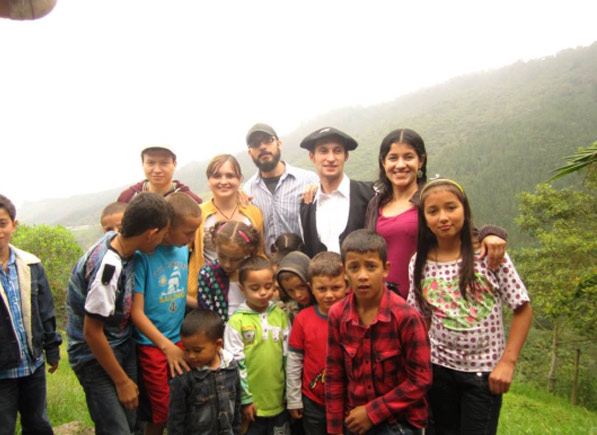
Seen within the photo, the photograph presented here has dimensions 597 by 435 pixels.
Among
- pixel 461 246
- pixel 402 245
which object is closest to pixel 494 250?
pixel 461 246

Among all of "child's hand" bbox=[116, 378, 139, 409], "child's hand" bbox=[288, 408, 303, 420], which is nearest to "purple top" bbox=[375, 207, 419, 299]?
"child's hand" bbox=[288, 408, 303, 420]

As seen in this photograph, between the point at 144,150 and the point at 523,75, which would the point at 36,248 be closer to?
the point at 144,150

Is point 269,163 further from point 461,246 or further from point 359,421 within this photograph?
point 359,421

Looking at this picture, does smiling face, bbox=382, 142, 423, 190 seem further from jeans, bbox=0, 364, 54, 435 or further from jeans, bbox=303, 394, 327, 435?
jeans, bbox=0, 364, 54, 435

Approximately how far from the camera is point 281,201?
379 cm

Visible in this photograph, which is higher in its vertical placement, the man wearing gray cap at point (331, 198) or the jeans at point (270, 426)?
the man wearing gray cap at point (331, 198)

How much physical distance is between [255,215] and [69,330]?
1.63m

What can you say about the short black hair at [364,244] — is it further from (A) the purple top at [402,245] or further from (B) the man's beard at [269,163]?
(B) the man's beard at [269,163]

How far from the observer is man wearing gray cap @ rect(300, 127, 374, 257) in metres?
3.09

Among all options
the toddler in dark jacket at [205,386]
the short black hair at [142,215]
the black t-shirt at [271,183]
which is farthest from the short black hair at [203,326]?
the black t-shirt at [271,183]

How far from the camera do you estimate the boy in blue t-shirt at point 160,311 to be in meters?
2.37

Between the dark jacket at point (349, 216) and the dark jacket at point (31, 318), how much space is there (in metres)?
2.02

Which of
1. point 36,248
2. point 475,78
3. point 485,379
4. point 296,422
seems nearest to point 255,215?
point 296,422

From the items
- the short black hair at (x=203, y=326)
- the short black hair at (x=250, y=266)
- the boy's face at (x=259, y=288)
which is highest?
the short black hair at (x=250, y=266)
